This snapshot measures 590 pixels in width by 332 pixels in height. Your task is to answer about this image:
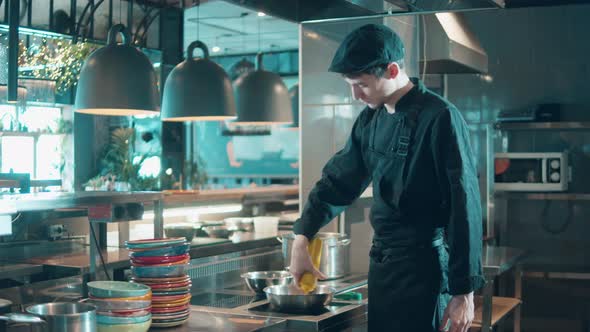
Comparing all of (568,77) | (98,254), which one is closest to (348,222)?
(98,254)

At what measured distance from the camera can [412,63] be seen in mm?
4070

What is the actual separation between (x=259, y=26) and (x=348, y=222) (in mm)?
7720

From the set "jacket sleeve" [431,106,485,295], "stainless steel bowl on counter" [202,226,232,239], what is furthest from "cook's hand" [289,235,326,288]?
"stainless steel bowl on counter" [202,226,232,239]

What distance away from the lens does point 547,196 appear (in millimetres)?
6137

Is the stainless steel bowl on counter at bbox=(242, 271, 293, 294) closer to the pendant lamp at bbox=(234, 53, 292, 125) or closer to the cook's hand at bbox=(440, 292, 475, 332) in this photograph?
the cook's hand at bbox=(440, 292, 475, 332)

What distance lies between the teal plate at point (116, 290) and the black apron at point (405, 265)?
0.76 meters

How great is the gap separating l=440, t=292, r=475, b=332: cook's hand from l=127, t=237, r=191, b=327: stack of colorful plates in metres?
0.95

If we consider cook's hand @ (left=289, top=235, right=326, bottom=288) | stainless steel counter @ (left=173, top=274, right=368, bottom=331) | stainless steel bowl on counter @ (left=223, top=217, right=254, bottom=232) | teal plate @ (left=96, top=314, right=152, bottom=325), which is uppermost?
cook's hand @ (left=289, top=235, right=326, bottom=288)

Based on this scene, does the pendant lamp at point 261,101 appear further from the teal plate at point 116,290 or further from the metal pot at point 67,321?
the metal pot at point 67,321

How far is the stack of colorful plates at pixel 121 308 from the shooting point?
7.90 ft

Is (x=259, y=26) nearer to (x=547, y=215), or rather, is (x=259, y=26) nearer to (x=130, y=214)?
(x=547, y=215)

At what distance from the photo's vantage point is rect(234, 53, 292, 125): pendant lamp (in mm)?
6914

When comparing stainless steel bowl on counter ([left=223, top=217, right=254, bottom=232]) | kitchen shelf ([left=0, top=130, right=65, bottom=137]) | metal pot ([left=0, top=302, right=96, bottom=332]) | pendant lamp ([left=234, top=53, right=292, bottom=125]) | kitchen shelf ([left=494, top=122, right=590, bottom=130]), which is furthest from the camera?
kitchen shelf ([left=0, top=130, right=65, bottom=137])

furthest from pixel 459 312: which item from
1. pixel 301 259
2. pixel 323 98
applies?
pixel 323 98
